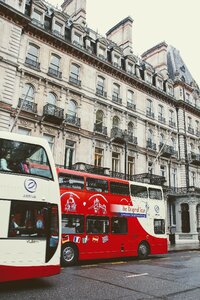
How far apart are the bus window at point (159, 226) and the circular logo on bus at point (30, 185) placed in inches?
415

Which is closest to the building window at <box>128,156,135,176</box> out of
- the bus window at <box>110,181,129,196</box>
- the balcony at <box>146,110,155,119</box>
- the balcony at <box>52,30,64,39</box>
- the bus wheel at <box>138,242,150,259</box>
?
the balcony at <box>146,110,155,119</box>

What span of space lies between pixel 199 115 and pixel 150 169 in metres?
14.5

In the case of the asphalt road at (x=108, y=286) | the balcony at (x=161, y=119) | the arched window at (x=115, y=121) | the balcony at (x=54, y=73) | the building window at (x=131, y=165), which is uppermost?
the balcony at (x=54, y=73)

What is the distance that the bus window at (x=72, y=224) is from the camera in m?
11.9

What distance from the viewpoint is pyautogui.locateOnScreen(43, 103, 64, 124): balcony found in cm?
2104

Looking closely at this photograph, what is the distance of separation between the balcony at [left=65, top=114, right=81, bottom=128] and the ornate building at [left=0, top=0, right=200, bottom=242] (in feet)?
0.29

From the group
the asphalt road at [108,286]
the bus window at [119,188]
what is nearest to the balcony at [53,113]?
the bus window at [119,188]

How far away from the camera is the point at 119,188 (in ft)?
47.2

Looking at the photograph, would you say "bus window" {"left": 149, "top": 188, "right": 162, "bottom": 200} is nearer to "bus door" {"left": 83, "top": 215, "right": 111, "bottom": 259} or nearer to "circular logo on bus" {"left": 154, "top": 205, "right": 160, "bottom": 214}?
"circular logo on bus" {"left": 154, "top": 205, "right": 160, "bottom": 214}

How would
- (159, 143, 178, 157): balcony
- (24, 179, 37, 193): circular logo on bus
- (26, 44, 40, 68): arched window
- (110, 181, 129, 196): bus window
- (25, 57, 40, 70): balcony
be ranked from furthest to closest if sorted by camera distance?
(159, 143, 178, 157): balcony
(26, 44, 40, 68): arched window
(25, 57, 40, 70): balcony
(110, 181, 129, 196): bus window
(24, 179, 37, 193): circular logo on bus

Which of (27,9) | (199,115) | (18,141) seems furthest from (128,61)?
(18,141)

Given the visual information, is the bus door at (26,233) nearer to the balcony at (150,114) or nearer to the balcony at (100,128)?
the balcony at (100,128)

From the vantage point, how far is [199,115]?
37.8m

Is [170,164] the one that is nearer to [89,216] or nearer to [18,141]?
[89,216]
